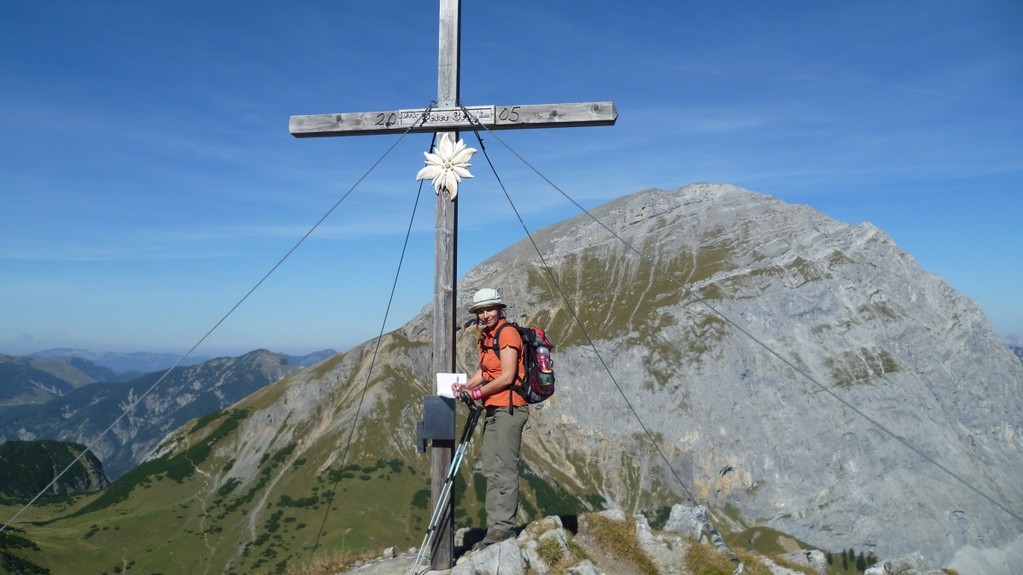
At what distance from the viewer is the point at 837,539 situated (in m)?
177

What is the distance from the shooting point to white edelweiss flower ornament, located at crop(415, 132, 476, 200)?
11336 millimetres

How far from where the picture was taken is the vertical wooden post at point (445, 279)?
11031 mm

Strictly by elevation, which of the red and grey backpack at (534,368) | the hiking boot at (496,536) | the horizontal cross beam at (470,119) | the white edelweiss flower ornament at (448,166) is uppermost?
the horizontal cross beam at (470,119)

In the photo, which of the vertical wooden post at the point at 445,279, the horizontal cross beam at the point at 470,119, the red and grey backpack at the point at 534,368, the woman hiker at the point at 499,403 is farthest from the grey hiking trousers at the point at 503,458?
the horizontal cross beam at the point at 470,119

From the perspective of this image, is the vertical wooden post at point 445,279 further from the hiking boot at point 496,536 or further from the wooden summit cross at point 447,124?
the hiking boot at point 496,536

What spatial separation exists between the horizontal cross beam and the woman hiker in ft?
10.2

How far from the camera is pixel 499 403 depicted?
1073 cm

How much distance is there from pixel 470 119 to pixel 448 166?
0.92 meters

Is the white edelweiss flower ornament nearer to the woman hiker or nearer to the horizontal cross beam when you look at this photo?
the horizontal cross beam

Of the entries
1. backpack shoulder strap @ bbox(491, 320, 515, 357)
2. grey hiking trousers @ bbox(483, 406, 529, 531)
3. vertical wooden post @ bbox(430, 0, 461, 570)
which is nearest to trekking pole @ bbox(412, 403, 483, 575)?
vertical wooden post @ bbox(430, 0, 461, 570)

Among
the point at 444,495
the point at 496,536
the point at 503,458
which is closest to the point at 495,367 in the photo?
the point at 503,458

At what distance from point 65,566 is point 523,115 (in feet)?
504

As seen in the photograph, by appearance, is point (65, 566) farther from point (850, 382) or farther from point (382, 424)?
point (850, 382)

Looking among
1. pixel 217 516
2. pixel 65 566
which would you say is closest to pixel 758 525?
pixel 217 516
